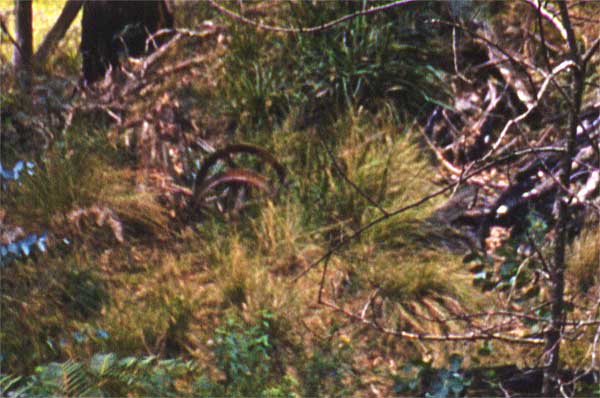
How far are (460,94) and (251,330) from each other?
6.75 ft

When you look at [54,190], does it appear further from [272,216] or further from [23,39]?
[23,39]

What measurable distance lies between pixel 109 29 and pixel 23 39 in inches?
20.8

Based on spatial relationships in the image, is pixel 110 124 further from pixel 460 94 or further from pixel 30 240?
pixel 460 94

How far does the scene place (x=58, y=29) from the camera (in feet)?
19.2

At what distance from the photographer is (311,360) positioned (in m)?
3.67

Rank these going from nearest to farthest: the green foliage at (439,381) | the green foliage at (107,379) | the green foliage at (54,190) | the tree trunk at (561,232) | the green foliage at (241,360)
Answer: the tree trunk at (561,232)
the green foliage at (107,379)
the green foliage at (439,381)
the green foliage at (241,360)
the green foliage at (54,190)

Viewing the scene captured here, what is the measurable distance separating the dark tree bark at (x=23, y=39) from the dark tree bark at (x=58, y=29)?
0.07 metres

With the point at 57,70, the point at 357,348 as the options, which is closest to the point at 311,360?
the point at 357,348

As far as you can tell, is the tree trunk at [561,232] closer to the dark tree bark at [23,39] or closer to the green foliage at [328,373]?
the green foliage at [328,373]

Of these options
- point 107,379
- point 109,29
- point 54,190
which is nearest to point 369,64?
point 109,29

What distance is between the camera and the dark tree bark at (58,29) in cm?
580

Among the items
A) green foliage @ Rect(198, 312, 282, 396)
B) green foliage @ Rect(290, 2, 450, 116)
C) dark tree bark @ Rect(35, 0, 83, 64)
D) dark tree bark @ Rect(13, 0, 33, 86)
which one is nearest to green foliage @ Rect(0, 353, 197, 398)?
green foliage @ Rect(198, 312, 282, 396)

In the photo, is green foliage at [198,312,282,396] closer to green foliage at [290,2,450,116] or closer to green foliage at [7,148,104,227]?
green foliage at [7,148,104,227]

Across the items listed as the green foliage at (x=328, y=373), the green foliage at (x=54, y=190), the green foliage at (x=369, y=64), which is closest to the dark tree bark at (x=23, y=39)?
the green foliage at (x=54, y=190)
